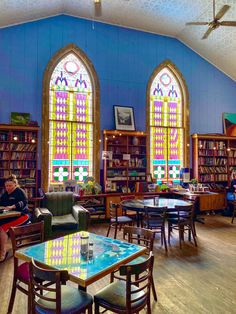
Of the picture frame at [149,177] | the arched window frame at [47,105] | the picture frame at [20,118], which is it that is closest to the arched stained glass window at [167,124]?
the picture frame at [149,177]

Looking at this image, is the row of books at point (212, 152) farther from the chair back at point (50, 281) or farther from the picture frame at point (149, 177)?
the chair back at point (50, 281)

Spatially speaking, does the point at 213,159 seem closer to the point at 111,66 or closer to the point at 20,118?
the point at 111,66

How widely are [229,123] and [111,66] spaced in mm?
4445

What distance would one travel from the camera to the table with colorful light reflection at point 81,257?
6.31 feet

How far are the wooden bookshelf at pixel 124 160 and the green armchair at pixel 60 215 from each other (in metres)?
1.66

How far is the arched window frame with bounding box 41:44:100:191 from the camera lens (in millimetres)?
6426

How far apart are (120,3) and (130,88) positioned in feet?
7.13

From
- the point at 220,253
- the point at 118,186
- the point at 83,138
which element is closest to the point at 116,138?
the point at 83,138

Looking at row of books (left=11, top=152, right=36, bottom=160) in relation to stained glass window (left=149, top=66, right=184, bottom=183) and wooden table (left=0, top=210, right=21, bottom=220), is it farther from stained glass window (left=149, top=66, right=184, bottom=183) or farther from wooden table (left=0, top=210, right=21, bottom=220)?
stained glass window (left=149, top=66, right=184, bottom=183)

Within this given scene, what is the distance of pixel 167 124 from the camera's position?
7.91 meters

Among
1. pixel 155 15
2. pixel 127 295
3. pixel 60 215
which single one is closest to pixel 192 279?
pixel 127 295

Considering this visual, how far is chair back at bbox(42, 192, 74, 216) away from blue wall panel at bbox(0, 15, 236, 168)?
7.27 ft

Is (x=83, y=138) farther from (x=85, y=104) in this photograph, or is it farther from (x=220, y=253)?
(x=220, y=253)

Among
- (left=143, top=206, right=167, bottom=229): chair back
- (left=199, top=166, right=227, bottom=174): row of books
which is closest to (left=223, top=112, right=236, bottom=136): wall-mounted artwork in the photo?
(left=199, top=166, right=227, bottom=174): row of books
